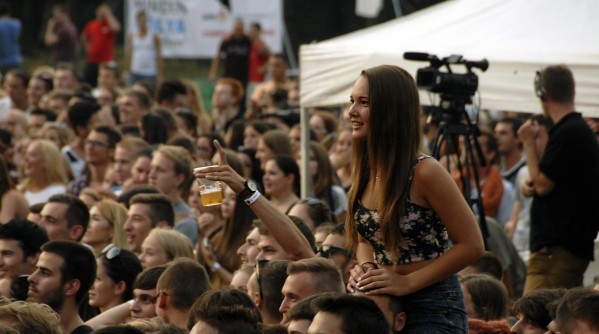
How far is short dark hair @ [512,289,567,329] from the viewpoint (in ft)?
18.6

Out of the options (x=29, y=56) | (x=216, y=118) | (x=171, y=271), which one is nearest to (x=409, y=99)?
(x=171, y=271)

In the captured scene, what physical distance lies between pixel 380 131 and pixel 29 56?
30.3 metres

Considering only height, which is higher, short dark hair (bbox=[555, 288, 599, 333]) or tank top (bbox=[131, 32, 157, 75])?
short dark hair (bbox=[555, 288, 599, 333])

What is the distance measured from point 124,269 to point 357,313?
3.39 metres

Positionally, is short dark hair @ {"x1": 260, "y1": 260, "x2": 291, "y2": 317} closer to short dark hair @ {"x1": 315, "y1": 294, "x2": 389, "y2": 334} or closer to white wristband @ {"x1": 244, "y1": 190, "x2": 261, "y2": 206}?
white wristband @ {"x1": 244, "y1": 190, "x2": 261, "y2": 206}

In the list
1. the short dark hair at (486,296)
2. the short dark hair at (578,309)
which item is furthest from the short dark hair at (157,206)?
the short dark hair at (578,309)

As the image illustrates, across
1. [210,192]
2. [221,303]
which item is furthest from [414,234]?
[210,192]

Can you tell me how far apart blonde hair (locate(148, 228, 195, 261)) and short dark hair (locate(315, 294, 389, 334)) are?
3372 mm

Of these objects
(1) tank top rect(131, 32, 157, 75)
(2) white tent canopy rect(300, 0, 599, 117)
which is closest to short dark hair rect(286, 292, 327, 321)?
(2) white tent canopy rect(300, 0, 599, 117)

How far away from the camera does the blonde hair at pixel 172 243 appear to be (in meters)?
7.51

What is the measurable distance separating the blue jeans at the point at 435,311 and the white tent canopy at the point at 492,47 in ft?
12.3

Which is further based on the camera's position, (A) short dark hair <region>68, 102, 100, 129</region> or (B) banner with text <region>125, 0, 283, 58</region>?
(B) banner with text <region>125, 0, 283, 58</region>

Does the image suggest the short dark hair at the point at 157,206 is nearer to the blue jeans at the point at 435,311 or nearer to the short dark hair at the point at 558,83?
the short dark hair at the point at 558,83

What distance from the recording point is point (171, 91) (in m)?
15.1
